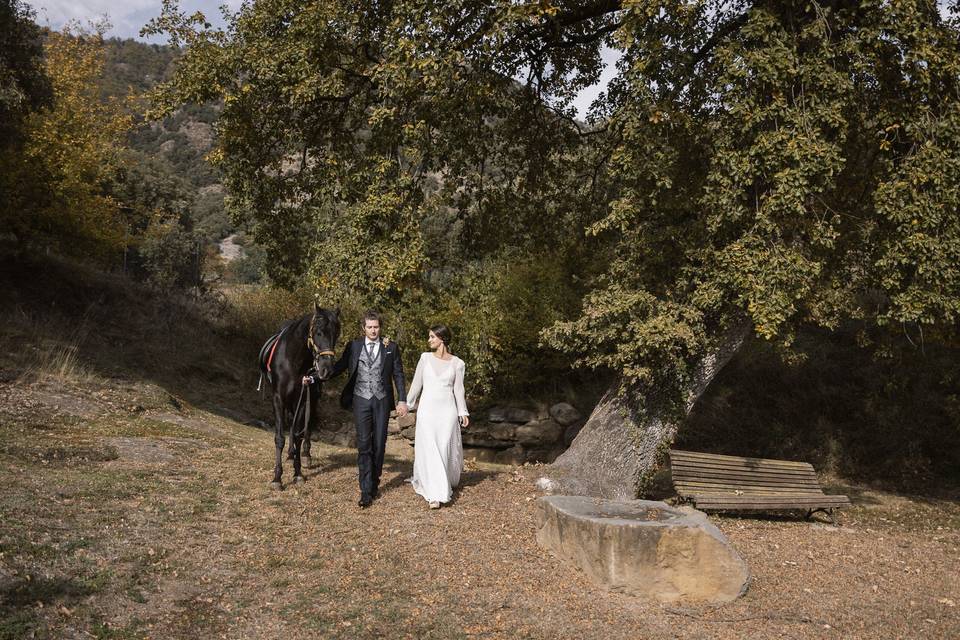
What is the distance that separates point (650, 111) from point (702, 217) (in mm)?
1768

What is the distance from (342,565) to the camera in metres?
6.52

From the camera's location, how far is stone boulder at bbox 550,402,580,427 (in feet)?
60.2

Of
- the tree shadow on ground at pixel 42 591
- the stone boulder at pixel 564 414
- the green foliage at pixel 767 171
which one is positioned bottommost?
the tree shadow on ground at pixel 42 591

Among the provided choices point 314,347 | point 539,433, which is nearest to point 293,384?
point 314,347

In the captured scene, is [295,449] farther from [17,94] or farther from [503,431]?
[17,94]

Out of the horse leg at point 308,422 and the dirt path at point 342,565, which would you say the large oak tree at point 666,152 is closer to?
the horse leg at point 308,422

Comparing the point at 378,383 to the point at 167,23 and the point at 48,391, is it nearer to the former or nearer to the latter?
the point at 167,23

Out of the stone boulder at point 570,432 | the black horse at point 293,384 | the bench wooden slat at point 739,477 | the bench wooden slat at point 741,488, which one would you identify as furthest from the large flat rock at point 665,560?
the stone boulder at point 570,432

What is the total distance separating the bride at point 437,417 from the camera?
8.12m

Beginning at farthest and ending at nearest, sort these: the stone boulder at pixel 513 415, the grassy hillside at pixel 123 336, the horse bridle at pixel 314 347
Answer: the stone boulder at pixel 513 415, the grassy hillside at pixel 123 336, the horse bridle at pixel 314 347

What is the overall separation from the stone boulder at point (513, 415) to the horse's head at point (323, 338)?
10.6 meters

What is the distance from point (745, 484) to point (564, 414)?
825 cm

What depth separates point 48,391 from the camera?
12.6 meters

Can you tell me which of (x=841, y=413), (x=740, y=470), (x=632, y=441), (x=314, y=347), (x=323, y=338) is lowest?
(x=740, y=470)
